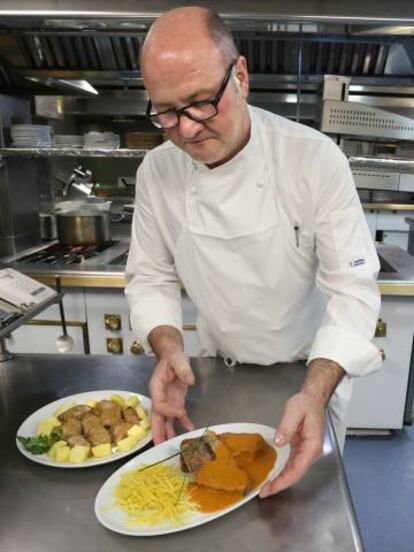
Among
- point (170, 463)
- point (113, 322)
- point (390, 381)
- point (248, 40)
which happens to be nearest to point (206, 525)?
point (170, 463)

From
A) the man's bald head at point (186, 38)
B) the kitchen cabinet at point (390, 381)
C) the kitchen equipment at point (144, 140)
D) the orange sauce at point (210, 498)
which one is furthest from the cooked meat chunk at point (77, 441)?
the kitchen equipment at point (144, 140)

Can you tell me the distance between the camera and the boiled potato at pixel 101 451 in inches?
34.1

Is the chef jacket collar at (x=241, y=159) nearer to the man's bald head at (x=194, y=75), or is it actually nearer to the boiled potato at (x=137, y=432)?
the man's bald head at (x=194, y=75)

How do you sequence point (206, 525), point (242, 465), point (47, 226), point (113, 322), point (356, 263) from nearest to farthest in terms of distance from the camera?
point (206, 525)
point (242, 465)
point (356, 263)
point (113, 322)
point (47, 226)

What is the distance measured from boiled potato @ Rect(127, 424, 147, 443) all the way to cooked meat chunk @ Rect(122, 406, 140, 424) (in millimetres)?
21

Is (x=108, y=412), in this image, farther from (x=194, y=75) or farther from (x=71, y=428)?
(x=194, y=75)

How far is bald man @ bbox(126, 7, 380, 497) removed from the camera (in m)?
0.89

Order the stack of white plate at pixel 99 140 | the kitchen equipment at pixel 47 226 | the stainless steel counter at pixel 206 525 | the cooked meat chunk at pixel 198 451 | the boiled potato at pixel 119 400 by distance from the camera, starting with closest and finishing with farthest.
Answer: the stainless steel counter at pixel 206 525, the cooked meat chunk at pixel 198 451, the boiled potato at pixel 119 400, the stack of white plate at pixel 99 140, the kitchen equipment at pixel 47 226

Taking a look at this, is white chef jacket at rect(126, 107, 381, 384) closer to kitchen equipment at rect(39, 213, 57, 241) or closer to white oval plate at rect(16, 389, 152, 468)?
white oval plate at rect(16, 389, 152, 468)

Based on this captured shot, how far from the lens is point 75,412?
38.0 inches

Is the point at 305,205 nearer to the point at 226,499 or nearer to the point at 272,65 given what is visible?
the point at 226,499

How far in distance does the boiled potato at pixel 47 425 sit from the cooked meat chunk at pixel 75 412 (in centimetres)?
1

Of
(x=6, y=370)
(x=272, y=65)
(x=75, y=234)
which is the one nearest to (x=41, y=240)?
(x=75, y=234)

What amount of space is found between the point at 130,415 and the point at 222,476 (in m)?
0.27
